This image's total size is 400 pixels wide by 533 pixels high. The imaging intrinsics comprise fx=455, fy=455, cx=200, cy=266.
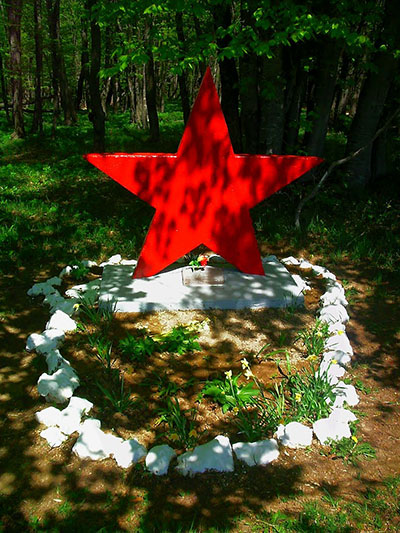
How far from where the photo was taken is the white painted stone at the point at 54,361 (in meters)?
3.79

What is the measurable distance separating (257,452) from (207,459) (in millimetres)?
355

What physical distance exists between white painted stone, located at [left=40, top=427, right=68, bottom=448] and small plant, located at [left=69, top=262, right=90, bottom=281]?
262cm

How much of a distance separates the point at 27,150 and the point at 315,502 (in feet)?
38.4

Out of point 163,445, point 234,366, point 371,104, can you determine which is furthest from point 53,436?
point 371,104

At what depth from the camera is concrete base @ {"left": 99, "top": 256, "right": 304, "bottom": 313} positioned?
4.81 m

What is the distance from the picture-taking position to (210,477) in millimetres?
2928

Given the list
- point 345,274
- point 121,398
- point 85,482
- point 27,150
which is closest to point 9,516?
point 85,482

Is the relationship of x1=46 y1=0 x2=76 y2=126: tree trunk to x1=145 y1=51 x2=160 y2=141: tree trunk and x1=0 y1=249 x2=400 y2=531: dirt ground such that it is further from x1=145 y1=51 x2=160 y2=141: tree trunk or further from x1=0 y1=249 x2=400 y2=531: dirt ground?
x1=0 y1=249 x2=400 y2=531: dirt ground

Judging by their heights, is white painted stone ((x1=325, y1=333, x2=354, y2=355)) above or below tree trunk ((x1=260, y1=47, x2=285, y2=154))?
below

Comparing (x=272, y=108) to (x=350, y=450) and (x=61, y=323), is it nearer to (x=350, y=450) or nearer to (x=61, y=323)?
(x=61, y=323)

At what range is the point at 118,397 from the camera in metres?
3.55

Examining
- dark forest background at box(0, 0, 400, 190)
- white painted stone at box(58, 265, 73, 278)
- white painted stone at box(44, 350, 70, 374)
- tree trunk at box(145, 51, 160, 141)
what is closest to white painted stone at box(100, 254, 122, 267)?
white painted stone at box(58, 265, 73, 278)

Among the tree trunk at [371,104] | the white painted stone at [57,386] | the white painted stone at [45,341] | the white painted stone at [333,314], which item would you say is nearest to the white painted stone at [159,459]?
the white painted stone at [57,386]

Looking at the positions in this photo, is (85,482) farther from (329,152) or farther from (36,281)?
(329,152)
